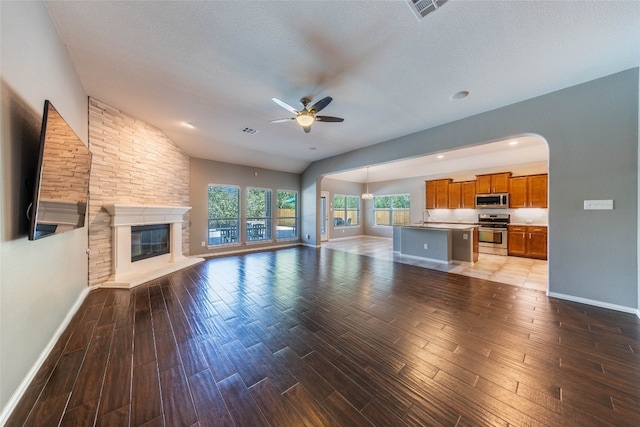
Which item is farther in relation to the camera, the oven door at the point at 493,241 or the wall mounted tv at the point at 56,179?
the oven door at the point at 493,241

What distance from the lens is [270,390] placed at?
1.58 m

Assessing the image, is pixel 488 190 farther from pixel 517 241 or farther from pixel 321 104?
pixel 321 104

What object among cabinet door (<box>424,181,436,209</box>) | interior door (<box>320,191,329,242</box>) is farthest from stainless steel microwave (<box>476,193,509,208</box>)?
interior door (<box>320,191,329,242</box>)

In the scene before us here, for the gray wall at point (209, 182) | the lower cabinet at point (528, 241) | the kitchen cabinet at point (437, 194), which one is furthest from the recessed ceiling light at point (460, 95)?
the gray wall at point (209, 182)

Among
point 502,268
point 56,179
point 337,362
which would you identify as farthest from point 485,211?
point 56,179

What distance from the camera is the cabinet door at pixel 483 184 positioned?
6.82 metres

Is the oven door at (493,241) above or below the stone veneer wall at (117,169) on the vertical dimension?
below

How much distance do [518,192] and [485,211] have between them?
3.28 feet

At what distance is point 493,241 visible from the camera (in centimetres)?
654

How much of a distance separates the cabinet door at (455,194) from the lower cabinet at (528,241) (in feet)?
5.28

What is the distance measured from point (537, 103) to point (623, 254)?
2296 mm

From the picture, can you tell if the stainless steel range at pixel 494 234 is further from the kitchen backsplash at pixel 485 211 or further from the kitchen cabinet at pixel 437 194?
the kitchen cabinet at pixel 437 194

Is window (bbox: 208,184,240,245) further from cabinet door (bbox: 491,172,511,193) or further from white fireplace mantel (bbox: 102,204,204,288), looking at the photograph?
cabinet door (bbox: 491,172,511,193)

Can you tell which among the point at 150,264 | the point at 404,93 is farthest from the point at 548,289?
the point at 150,264
